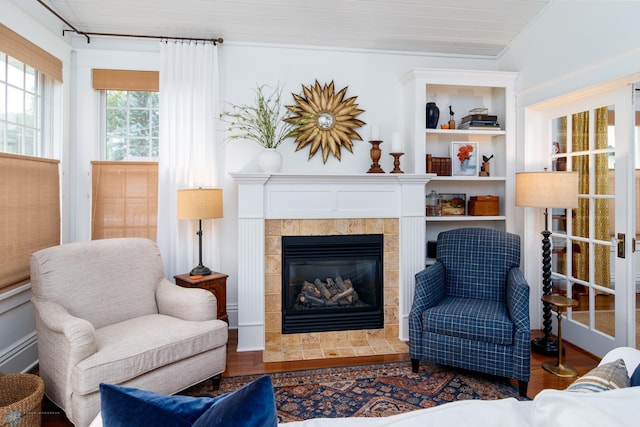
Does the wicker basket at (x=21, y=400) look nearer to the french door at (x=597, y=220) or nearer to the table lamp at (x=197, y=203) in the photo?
the table lamp at (x=197, y=203)

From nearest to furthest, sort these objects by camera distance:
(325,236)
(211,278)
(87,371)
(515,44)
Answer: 1. (87,371)
2. (211,278)
3. (325,236)
4. (515,44)

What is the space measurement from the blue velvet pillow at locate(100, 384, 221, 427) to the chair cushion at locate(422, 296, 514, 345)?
219 centimetres

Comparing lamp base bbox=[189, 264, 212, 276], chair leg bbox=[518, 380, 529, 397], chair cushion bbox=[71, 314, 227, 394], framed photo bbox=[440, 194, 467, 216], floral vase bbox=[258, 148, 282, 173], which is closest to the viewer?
chair cushion bbox=[71, 314, 227, 394]

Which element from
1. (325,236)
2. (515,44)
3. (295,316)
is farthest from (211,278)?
(515,44)

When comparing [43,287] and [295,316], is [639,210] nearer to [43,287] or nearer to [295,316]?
[295,316]

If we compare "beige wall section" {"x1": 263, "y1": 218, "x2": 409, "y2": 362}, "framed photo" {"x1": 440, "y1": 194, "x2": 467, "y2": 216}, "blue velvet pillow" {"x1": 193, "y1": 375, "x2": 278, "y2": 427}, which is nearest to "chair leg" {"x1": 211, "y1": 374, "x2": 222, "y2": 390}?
"beige wall section" {"x1": 263, "y1": 218, "x2": 409, "y2": 362}

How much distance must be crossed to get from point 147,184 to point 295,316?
170cm

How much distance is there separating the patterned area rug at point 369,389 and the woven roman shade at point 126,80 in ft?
8.18

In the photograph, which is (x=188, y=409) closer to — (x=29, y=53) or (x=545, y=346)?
(x=29, y=53)

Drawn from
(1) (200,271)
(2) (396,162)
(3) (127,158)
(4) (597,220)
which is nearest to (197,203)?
(1) (200,271)

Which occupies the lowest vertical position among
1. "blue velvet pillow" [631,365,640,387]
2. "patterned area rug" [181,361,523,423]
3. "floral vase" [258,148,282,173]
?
"patterned area rug" [181,361,523,423]

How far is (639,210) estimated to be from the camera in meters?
2.78

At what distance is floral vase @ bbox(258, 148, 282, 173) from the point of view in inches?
132

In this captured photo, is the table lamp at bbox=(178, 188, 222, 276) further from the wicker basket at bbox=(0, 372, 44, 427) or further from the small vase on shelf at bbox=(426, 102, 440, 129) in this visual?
the small vase on shelf at bbox=(426, 102, 440, 129)
